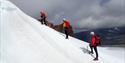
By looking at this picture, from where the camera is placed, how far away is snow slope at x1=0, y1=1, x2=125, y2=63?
24709mm

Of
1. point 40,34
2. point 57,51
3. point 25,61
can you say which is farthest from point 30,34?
point 25,61

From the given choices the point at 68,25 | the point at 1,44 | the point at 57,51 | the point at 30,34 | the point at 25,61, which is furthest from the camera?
the point at 68,25

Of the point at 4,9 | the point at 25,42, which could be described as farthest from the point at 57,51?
the point at 4,9

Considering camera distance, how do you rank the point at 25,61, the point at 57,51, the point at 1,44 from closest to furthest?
the point at 25,61, the point at 1,44, the point at 57,51

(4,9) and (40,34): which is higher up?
(4,9)

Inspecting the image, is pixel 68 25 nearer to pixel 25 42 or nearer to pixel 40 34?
pixel 40 34

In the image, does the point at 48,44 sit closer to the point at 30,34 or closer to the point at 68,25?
the point at 30,34

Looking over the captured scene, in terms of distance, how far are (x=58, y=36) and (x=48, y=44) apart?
4.56 m

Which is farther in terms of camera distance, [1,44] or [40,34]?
[40,34]

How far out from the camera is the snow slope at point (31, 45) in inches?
973

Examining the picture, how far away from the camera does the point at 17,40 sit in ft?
89.0

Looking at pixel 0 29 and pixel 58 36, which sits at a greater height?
pixel 0 29

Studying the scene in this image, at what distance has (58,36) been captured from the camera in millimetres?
32625

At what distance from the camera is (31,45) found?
2692 cm
